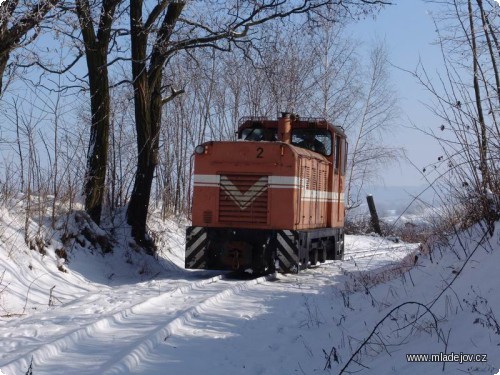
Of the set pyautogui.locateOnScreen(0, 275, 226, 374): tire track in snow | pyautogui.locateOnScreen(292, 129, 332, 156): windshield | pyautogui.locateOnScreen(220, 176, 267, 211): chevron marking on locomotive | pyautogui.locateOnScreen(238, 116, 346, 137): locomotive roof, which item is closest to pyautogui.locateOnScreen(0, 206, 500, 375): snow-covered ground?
pyautogui.locateOnScreen(0, 275, 226, 374): tire track in snow

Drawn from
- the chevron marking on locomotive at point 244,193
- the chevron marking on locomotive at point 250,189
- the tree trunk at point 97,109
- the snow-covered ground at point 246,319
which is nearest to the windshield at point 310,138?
the chevron marking on locomotive at point 250,189

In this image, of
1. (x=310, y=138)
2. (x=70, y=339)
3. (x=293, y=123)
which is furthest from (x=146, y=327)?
(x=310, y=138)

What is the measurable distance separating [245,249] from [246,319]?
5018 mm

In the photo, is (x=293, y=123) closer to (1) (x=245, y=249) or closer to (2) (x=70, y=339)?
(1) (x=245, y=249)

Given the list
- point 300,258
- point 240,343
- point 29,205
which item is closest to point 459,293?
point 240,343

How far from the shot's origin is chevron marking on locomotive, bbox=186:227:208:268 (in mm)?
13594

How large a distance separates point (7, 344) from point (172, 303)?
10.1 ft

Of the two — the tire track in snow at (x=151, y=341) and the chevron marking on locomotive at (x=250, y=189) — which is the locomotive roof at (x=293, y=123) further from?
the tire track in snow at (x=151, y=341)

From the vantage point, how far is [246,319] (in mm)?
8586

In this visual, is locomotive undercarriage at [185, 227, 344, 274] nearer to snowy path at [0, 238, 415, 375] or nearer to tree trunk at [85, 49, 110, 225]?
snowy path at [0, 238, 415, 375]

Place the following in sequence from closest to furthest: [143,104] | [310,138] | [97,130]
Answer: [97,130] → [310,138] → [143,104]

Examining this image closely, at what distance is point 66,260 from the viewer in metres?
12.5

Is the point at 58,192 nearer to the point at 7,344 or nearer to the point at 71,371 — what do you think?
the point at 7,344

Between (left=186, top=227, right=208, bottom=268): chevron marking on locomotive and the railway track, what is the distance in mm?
3306
